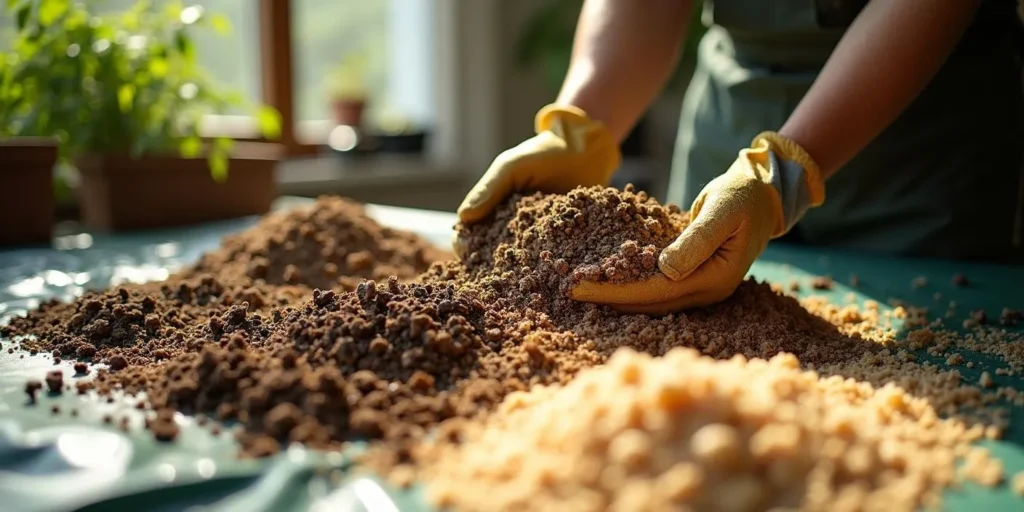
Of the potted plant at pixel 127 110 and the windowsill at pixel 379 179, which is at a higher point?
the potted plant at pixel 127 110

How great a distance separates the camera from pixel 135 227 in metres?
1.88

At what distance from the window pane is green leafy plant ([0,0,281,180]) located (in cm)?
125

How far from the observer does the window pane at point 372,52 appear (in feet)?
10.8

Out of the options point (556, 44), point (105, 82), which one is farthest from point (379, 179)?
point (105, 82)

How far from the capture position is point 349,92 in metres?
3.30

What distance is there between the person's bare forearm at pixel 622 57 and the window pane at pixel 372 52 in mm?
→ 1900

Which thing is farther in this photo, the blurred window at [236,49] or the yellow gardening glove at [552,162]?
the blurred window at [236,49]

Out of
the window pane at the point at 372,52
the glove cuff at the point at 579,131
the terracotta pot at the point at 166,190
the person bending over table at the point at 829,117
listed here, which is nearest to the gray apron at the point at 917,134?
the person bending over table at the point at 829,117

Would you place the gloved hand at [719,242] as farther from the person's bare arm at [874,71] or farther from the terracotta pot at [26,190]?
the terracotta pot at [26,190]

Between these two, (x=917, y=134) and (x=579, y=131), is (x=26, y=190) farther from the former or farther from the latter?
(x=917, y=134)

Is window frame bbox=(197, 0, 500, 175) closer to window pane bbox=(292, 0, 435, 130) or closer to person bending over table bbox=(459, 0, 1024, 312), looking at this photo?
window pane bbox=(292, 0, 435, 130)

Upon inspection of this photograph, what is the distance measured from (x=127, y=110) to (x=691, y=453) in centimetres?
162

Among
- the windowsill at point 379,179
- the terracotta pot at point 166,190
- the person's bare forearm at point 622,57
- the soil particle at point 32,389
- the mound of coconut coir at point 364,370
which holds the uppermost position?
the person's bare forearm at point 622,57

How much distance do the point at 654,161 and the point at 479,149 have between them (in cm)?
83
